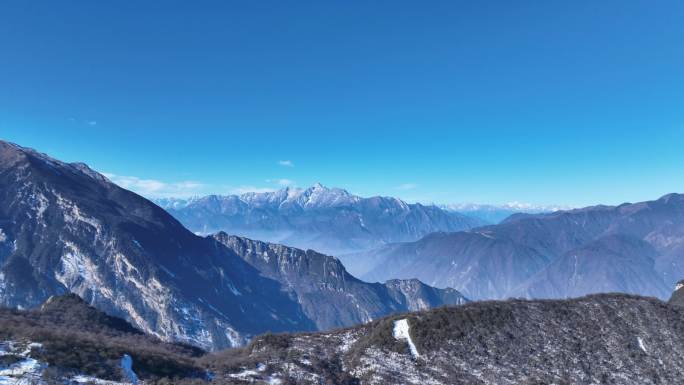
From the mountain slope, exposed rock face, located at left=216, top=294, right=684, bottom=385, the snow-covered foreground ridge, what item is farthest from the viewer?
exposed rock face, located at left=216, top=294, right=684, bottom=385

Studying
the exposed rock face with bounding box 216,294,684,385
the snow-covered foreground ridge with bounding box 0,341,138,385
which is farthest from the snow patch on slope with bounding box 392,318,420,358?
the snow-covered foreground ridge with bounding box 0,341,138,385

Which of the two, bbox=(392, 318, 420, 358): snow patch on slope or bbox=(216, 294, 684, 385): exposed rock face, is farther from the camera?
bbox=(392, 318, 420, 358): snow patch on slope

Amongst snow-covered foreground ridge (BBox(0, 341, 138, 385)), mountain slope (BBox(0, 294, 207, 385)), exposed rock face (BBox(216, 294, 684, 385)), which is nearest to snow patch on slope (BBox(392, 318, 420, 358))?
exposed rock face (BBox(216, 294, 684, 385))

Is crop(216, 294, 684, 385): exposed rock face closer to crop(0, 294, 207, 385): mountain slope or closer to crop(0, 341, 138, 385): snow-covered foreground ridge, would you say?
crop(0, 294, 207, 385): mountain slope

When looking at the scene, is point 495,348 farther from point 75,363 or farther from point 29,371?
point 29,371

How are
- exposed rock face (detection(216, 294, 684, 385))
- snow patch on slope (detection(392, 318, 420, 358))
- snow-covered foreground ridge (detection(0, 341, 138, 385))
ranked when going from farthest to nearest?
snow patch on slope (detection(392, 318, 420, 358))
exposed rock face (detection(216, 294, 684, 385))
snow-covered foreground ridge (detection(0, 341, 138, 385))

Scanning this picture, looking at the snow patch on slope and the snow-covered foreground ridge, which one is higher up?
the snow-covered foreground ridge

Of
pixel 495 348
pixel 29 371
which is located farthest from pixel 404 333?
pixel 29 371

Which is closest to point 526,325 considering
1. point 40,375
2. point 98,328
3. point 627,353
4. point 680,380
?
point 627,353
